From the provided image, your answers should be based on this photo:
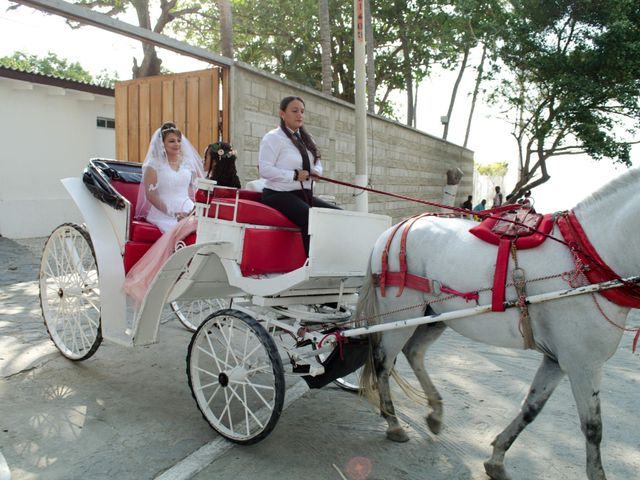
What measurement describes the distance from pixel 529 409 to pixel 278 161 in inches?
89.3

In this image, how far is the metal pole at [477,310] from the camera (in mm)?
2627

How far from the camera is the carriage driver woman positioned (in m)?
3.79

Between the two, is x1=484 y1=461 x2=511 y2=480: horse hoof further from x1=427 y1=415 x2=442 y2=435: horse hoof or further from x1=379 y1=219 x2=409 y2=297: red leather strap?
x1=379 y1=219 x2=409 y2=297: red leather strap

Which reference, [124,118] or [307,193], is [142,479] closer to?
[307,193]

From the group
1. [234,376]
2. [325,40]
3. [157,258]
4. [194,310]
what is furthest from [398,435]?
[325,40]

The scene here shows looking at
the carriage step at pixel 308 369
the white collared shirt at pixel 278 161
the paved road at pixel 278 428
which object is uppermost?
the white collared shirt at pixel 278 161

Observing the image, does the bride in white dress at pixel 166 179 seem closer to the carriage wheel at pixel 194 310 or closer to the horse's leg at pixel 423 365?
the carriage wheel at pixel 194 310

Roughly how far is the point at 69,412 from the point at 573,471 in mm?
3285

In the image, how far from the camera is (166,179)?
15.8ft

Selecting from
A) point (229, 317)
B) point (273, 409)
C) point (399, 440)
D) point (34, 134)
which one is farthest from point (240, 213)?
point (34, 134)

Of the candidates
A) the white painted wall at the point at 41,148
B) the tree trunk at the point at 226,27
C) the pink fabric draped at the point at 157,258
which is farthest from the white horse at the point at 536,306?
the tree trunk at the point at 226,27

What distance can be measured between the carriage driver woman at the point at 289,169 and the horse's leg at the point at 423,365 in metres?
0.99

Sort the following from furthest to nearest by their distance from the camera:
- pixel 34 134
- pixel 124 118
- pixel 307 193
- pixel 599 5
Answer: pixel 599 5, pixel 34 134, pixel 124 118, pixel 307 193

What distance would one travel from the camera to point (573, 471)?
327 cm
